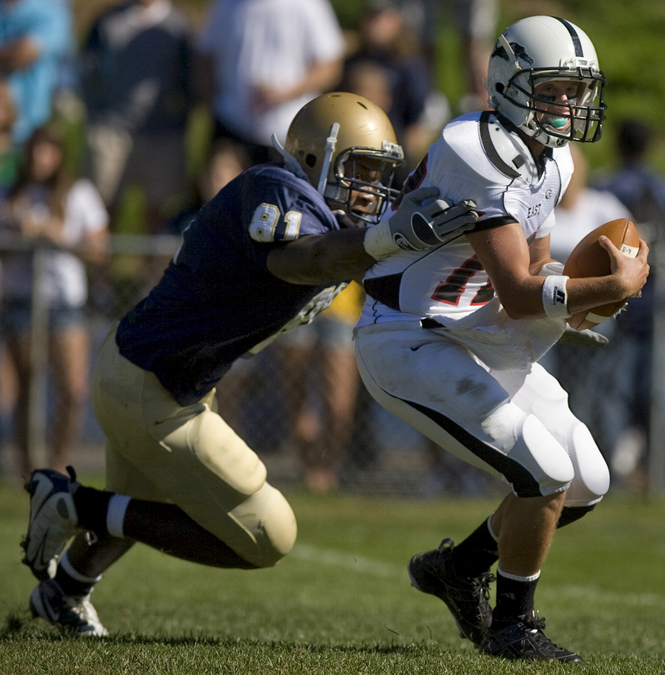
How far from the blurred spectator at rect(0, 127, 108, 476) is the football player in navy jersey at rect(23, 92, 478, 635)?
3.53 meters

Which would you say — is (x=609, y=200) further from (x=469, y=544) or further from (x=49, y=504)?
(x=49, y=504)

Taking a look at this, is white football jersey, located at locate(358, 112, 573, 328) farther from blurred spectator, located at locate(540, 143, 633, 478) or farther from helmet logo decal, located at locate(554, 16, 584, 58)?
blurred spectator, located at locate(540, 143, 633, 478)

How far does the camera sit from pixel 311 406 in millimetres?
7852

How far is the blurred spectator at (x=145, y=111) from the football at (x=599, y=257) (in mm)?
5522

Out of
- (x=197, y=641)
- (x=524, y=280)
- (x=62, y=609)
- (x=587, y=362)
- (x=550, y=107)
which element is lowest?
(x=587, y=362)

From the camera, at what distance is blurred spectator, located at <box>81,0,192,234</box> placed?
8.67 m

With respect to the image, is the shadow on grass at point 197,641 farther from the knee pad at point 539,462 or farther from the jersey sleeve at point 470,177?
the jersey sleeve at point 470,177

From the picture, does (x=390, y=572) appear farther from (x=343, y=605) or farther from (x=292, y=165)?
(x=292, y=165)

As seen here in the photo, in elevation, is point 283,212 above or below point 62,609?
above

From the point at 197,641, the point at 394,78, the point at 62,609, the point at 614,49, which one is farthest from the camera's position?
the point at 614,49

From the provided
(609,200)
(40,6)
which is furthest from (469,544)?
(40,6)

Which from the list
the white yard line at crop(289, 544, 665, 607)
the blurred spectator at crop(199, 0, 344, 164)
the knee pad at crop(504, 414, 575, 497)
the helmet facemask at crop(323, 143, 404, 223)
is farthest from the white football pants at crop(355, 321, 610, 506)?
the blurred spectator at crop(199, 0, 344, 164)

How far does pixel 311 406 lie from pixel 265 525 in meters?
3.88

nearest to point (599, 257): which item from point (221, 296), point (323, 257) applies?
point (323, 257)
